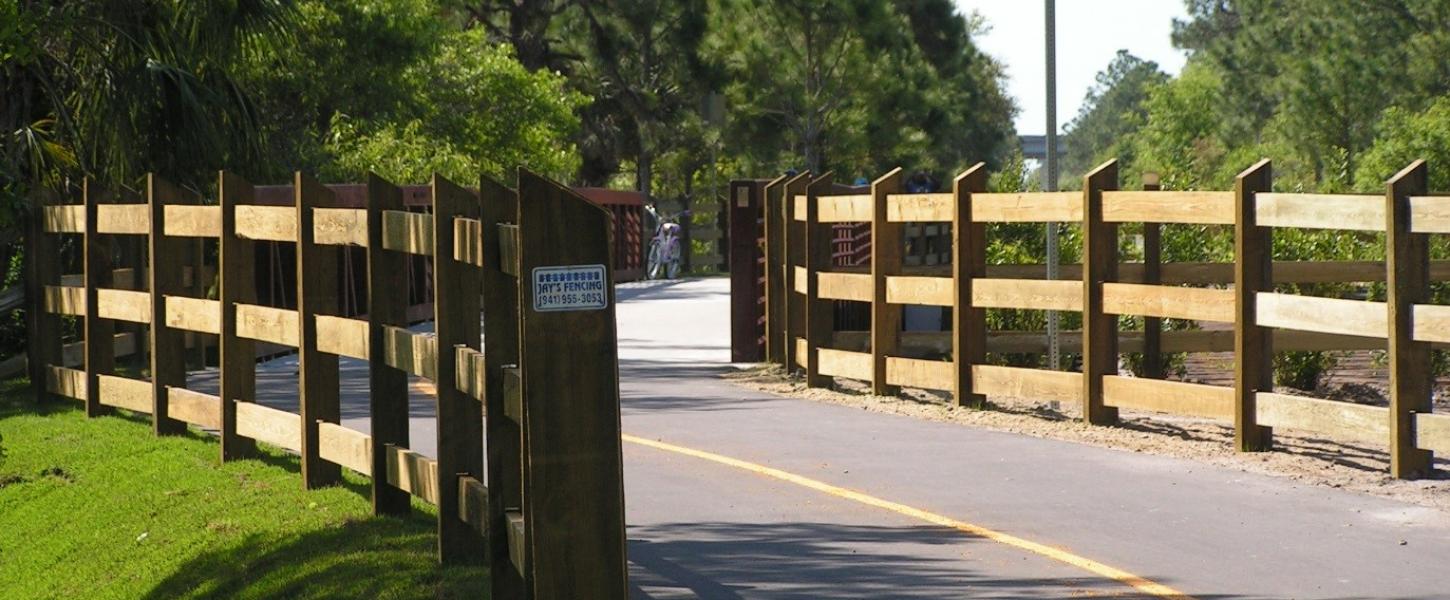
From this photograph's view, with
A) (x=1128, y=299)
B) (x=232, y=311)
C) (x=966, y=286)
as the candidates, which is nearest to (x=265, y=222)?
(x=232, y=311)

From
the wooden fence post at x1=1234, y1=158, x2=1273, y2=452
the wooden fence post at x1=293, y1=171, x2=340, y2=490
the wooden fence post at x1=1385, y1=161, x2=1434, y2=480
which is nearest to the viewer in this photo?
the wooden fence post at x1=293, y1=171, x2=340, y2=490

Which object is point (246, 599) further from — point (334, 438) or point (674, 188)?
point (674, 188)

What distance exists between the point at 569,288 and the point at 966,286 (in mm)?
8343

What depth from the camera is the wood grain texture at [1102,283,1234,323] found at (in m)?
12.5

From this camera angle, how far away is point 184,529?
416 inches

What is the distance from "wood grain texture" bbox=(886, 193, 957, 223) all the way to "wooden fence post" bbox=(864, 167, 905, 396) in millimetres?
92

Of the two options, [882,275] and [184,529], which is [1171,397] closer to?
[882,275]

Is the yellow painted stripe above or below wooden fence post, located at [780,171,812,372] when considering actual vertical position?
below

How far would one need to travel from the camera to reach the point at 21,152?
643 inches

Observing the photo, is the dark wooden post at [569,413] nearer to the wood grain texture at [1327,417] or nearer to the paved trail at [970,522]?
the paved trail at [970,522]

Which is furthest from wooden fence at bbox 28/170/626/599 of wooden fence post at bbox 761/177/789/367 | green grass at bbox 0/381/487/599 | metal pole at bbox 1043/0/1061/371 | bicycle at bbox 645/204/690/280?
bicycle at bbox 645/204/690/280

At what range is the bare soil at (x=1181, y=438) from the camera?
11102 millimetres

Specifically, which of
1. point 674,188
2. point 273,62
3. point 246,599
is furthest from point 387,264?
point 674,188

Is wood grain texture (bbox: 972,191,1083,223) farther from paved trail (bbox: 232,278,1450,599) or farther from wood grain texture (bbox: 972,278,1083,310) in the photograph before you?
paved trail (bbox: 232,278,1450,599)
